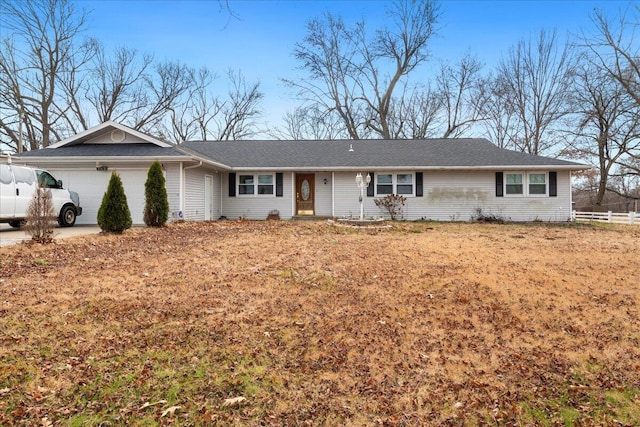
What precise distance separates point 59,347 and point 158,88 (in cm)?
2976

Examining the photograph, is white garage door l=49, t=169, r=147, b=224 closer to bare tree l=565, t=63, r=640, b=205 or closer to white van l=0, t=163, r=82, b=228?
white van l=0, t=163, r=82, b=228

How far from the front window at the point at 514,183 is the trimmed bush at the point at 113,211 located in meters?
14.2

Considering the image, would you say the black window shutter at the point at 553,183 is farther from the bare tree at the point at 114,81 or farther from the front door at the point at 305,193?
the bare tree at the point at 114,81

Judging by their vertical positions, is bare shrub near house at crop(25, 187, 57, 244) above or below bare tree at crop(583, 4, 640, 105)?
below

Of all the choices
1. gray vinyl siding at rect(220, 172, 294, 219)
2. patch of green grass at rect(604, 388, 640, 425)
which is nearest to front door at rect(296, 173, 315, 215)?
gray vinyl siding at rect(220, 172, 294, 219)

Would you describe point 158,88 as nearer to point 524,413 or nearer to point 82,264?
point 82,264

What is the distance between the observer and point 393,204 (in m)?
15.9

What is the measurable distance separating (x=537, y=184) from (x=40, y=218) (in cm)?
1664

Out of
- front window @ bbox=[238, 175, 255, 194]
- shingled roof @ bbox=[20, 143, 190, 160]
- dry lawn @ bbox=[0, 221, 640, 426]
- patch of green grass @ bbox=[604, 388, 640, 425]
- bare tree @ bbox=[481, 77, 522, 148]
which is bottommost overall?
patch of green grass @ bbox=[604, 388, 640, 425]

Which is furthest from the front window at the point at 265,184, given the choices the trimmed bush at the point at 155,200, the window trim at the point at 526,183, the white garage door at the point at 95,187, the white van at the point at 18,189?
the window trim at the point at 526,183

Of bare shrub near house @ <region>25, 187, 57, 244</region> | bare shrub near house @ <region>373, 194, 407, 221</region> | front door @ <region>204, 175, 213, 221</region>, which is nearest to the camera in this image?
bare shrub near house @ <region>25, 187, 57, 244</region>

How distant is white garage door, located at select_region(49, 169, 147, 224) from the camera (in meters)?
12.9

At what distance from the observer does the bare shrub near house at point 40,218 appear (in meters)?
7.54

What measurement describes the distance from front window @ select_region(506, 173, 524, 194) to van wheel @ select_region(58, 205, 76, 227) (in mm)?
15857
